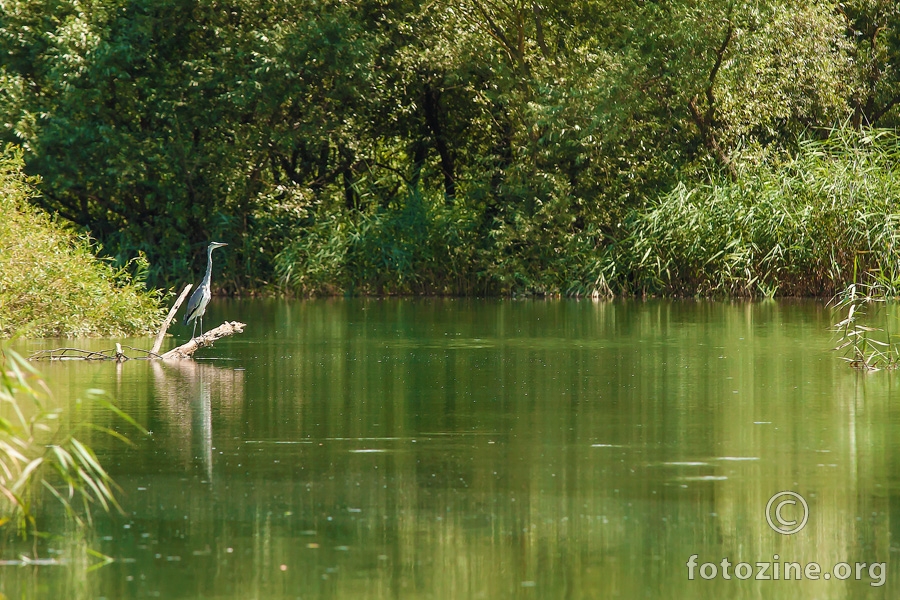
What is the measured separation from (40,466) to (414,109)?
25.9 metres

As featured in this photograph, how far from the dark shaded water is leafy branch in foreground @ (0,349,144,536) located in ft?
0.53

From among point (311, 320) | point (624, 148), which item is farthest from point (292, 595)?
point (624, 148)

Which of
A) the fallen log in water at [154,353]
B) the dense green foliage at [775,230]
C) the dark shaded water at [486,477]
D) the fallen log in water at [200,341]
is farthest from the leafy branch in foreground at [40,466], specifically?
the dense green foliage at [775,230]

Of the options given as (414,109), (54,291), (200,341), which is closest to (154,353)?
(200,341)

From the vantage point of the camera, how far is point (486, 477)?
777cm

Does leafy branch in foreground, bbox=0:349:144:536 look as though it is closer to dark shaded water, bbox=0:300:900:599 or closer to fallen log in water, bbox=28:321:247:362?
dark shaded water, bbox=0:300:900:599

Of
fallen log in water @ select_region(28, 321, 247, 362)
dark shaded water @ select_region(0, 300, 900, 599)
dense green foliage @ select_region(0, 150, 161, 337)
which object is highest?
dense green foliage @ select_region(0, 150, 161, 337)

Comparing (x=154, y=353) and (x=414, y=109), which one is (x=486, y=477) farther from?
(x=414, y=109)

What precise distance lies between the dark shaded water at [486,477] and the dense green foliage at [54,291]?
3.29 meters

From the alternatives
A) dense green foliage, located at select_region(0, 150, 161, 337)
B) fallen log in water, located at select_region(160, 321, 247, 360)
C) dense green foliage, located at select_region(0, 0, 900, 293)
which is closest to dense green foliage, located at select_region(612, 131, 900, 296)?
dense green foliage, located at select_region(0, 0, 900, 293)

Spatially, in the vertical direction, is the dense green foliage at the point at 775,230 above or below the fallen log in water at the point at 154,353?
above

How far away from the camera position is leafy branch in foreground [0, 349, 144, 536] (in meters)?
5.53

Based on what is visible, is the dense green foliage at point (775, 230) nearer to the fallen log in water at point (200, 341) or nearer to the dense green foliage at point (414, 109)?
the dense green foliage at point (414, 109)

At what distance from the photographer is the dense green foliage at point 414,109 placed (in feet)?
93.2
